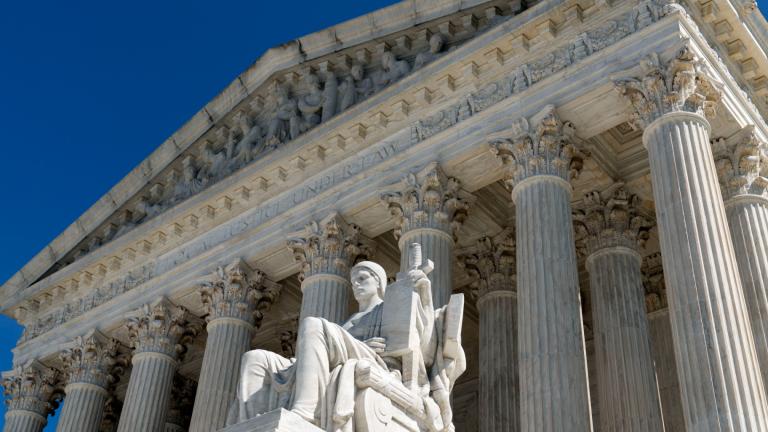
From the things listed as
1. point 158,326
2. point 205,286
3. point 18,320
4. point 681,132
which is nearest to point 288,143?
point 205,286

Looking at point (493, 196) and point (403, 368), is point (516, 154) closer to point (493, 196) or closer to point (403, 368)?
point (493, 196)

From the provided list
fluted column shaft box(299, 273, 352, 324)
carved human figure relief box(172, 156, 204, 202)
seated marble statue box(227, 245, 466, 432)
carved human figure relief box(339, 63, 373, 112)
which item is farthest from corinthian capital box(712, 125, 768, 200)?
carved human figure relief box(172, 156, 204, 202)

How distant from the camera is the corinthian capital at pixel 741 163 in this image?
1844cm

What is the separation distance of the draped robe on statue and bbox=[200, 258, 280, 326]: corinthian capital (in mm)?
14703

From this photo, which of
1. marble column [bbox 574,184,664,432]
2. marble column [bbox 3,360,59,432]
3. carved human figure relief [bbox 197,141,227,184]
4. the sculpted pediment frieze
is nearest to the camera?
marble column [bbox 574,184,664,432]

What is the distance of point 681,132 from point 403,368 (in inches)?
385

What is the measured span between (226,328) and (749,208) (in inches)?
488

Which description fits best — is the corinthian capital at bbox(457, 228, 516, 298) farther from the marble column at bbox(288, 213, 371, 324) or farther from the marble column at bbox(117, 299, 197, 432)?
the marble column at bbox(117, 299, 197, 432)

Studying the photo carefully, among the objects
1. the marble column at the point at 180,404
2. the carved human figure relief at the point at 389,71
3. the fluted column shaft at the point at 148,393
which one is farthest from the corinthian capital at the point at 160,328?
the carved human figure relief at the point at 389,71

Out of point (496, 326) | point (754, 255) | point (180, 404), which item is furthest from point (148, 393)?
point (754, 255)

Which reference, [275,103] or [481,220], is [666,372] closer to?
[481,220]

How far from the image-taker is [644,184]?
70.4ft

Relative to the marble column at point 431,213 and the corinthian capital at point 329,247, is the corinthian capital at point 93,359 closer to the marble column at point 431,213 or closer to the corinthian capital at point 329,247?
the corinthian capital at point 329,247

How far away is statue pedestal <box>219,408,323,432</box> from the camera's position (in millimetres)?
7224
